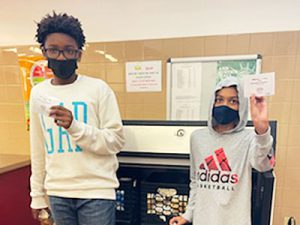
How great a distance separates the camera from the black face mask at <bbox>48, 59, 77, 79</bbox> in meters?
0.97

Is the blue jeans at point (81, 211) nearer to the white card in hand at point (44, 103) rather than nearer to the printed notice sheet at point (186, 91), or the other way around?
the white card in hand at point (44, 103)

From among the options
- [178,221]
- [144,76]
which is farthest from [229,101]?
[144,76]

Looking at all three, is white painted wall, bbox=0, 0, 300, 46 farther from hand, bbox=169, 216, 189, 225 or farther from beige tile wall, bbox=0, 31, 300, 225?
hand, bbox=169, 216, 189, 225

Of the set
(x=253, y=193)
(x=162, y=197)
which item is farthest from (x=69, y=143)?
(x=253, y=193)

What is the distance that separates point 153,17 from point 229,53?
586mm

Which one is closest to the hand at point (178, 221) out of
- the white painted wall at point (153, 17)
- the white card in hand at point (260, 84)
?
the white card in hand at point (260, 84)

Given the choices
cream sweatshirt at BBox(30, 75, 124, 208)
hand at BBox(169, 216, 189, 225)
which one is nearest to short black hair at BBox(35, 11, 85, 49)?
cream sweatshirt at BBox(30, 75, 124, 208)

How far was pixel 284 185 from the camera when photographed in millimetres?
1556

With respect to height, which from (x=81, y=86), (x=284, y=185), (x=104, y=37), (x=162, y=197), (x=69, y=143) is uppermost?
(x=104, y=37)

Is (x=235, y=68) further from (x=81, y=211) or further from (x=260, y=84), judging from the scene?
(x=81, y=211)

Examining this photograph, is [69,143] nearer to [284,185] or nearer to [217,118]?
[217,118]

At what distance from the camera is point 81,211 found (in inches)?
38.0

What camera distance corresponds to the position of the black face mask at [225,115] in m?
0.98

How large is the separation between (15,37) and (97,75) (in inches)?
29.6
